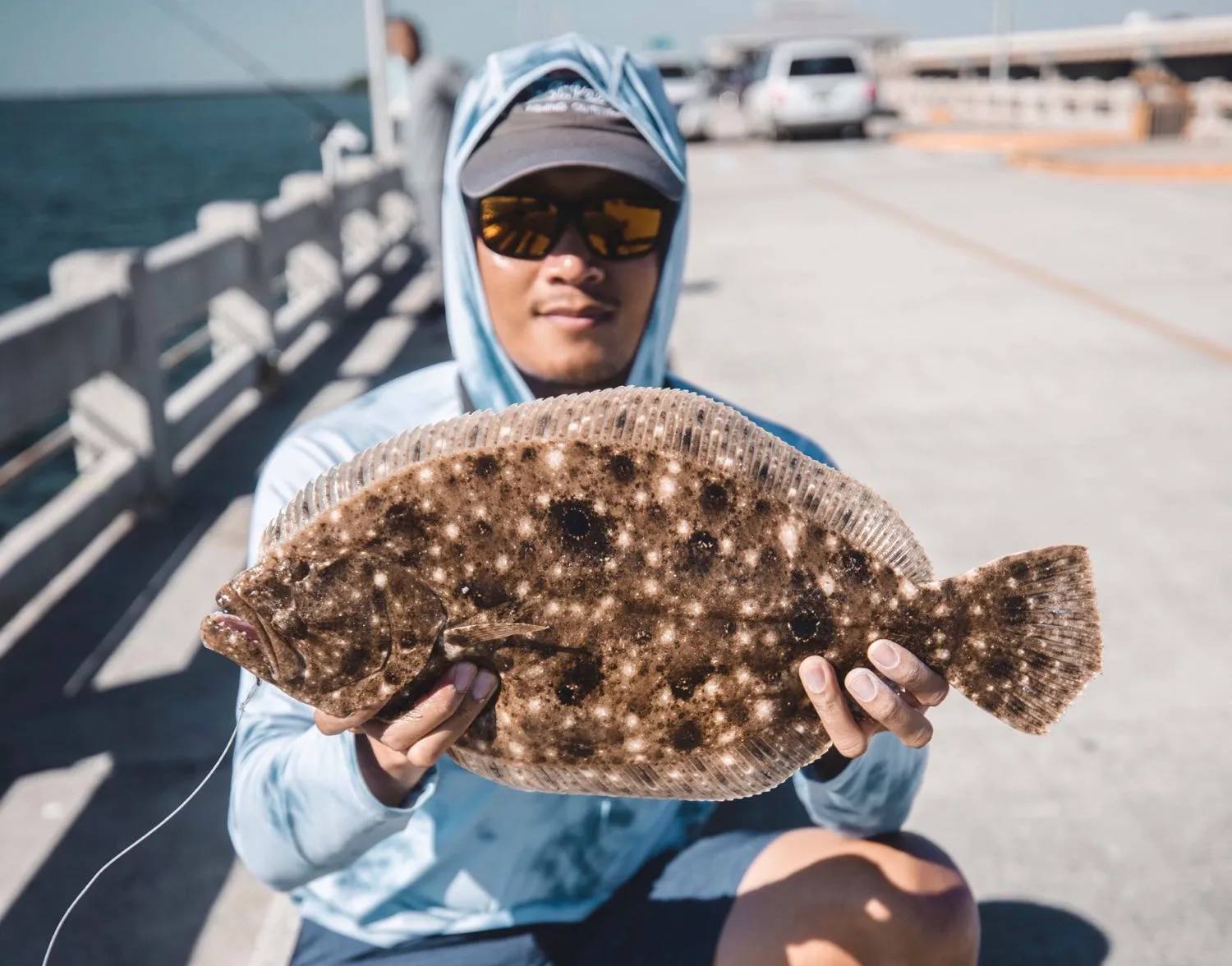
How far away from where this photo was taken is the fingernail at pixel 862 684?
171cm

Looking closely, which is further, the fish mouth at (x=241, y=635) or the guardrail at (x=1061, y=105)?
the guardrail at (x=1061, y=105)

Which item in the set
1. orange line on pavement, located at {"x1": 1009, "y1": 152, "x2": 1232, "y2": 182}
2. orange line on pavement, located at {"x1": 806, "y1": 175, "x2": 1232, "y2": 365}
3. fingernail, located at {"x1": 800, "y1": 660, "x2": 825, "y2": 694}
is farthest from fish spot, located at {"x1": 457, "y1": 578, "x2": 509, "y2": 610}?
orange line on pavement, located at {"x1": 1009, "y1": 152, "x2": 1232, "y2": 182}

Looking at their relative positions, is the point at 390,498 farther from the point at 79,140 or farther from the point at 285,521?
the point at 79,140

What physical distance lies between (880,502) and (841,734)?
1.18 ft

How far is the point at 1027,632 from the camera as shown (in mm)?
1759

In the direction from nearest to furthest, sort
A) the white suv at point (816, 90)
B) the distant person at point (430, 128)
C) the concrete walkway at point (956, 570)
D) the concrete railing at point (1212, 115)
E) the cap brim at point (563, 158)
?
the cap brim at point (563, 158) < the concrete walkway at point (956, 570) < the distant person at point (430, 128) < the concrete railing at point (1212, 115) < the white suv at point (816, 90)

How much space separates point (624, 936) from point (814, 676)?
0.87 meters

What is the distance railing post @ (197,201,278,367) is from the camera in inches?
305

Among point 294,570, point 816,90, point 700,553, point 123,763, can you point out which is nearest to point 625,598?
point 700,553

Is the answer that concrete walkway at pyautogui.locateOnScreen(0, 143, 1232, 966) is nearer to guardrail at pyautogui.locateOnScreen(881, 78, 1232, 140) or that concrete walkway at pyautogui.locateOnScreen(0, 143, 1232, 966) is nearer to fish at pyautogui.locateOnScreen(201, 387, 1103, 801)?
fish at pyautogui.locateOnScreen(201, 387, 1103, 801)

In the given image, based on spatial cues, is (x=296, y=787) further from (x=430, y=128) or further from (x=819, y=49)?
(x=819, y=49)

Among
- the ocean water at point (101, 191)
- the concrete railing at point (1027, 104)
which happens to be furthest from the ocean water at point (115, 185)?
the concrete railing at point (1027, 104)

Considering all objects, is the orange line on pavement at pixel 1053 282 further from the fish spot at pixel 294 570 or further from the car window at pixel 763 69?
the car window at pixel 763 69

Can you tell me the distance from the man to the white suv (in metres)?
27.1
